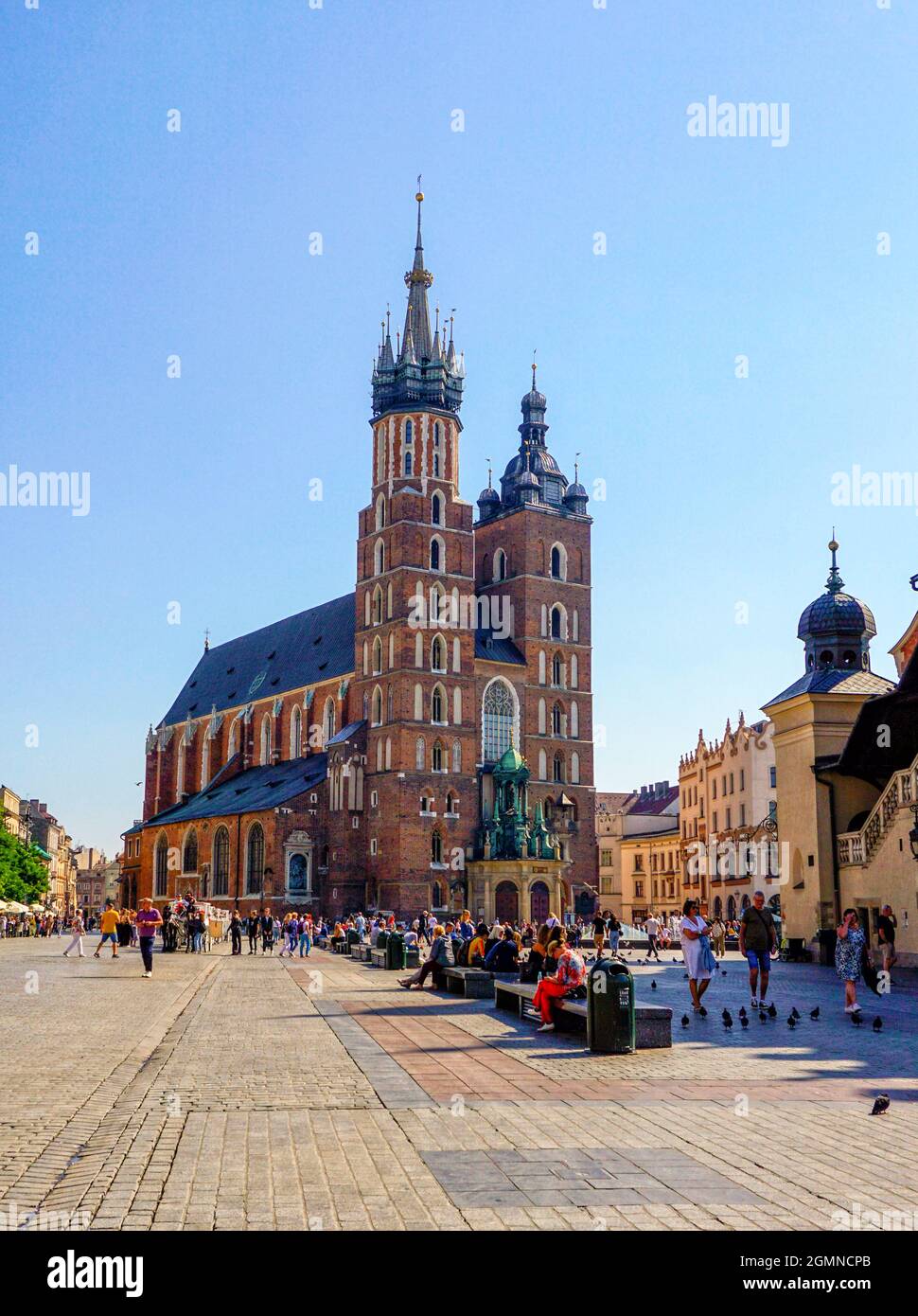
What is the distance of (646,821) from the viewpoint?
3935 inches

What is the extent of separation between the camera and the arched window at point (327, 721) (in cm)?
7988

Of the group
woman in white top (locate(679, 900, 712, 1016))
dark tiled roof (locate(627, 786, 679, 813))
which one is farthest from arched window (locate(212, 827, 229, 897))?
woman in white top (locate(679, 900, 712, 1016))

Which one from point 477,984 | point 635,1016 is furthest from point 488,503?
point 635,1016

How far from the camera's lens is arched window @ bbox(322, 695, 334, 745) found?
79875mm

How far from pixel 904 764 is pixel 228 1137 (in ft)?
88.1

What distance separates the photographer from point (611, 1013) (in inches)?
530

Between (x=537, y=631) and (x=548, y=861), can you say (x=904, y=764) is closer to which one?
(x=548, y=861)

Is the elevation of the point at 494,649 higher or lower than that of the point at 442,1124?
higher

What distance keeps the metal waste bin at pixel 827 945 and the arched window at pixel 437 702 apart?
39184mm

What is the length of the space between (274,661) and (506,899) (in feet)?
96.5

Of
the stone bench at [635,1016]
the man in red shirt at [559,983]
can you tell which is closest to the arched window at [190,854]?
the stone bench at [635,1016]

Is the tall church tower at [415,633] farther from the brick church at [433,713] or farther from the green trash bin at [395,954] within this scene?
the green trash bin at [395,954]

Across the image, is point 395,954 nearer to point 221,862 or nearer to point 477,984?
point 477,984

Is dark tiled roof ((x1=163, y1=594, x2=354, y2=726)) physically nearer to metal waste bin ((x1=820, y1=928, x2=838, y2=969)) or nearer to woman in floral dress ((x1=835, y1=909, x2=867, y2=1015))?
metal waste bin ((x1=820, y1=928, x2=838, y2=969))
